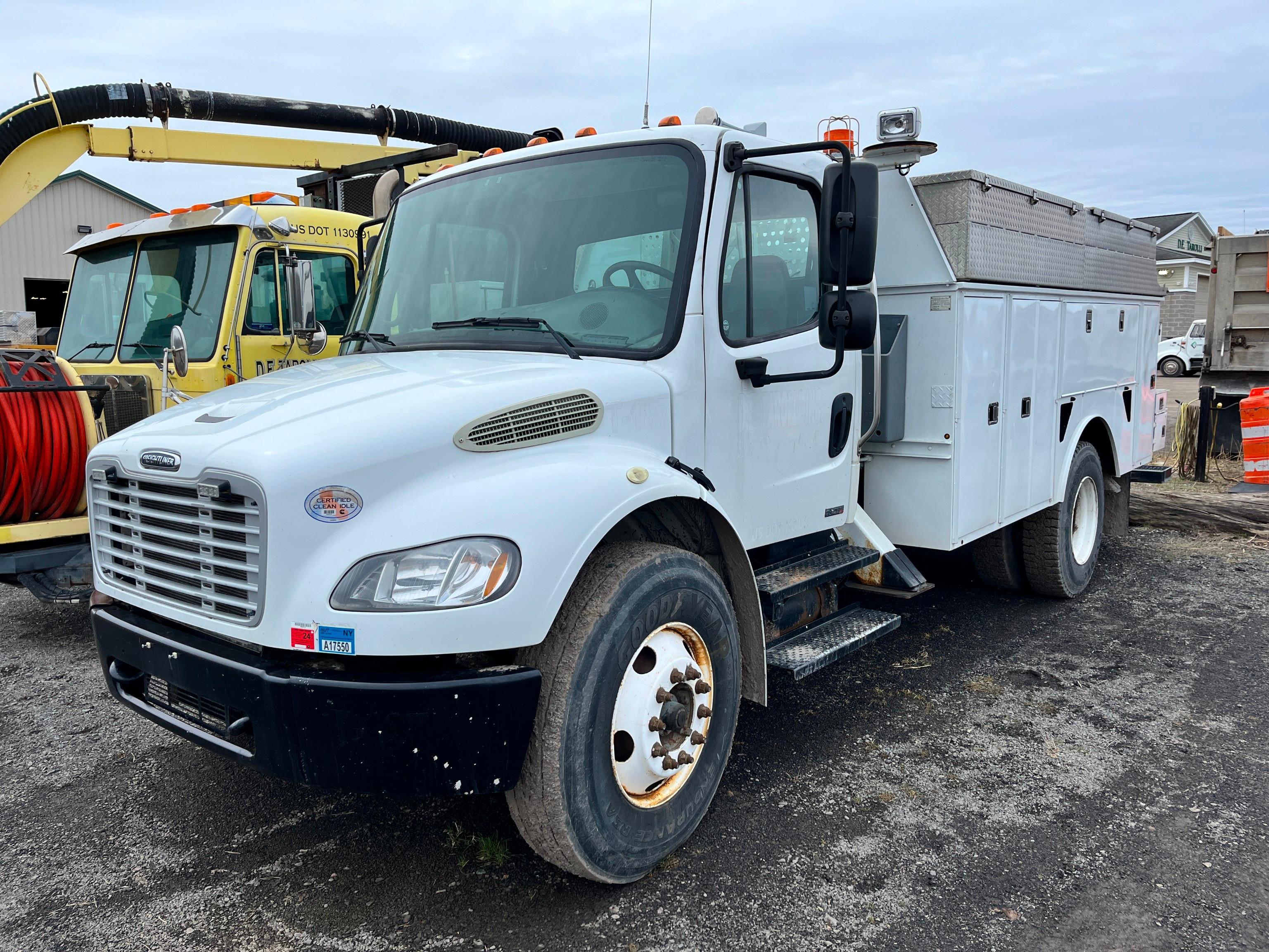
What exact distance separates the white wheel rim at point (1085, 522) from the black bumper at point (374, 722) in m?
5.09

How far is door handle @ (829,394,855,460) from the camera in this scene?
4227mm

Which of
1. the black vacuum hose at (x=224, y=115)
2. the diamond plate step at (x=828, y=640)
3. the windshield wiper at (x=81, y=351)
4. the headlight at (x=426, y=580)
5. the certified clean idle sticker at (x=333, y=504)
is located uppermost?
the black vacuum hose at (x=224, y=115)

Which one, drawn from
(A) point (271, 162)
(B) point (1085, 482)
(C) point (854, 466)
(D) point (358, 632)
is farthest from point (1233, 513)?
(A) point (271, 162)

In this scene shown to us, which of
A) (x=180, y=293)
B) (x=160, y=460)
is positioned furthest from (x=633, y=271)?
(x=180, y=293)

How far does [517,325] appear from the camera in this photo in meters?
3.53

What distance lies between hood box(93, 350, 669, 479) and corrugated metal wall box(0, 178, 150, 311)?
2434 centimetres

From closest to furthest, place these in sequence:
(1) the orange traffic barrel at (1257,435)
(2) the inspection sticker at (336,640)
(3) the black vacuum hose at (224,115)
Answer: (2) the inspection sticker at (336,640) < (3) the black vacuum hose at (224,115) < (1) the orange traffic barrel at (1257,435)

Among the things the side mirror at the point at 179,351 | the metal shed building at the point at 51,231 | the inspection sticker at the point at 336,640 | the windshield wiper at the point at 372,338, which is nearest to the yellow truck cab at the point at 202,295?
the side mirror at the point at 179,351

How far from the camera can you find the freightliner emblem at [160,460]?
2.85 meters

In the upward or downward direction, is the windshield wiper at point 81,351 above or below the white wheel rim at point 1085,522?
above

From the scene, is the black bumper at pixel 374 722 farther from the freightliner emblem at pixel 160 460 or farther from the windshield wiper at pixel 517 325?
the windshield wiper at pixel 517 325

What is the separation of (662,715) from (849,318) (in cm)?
154

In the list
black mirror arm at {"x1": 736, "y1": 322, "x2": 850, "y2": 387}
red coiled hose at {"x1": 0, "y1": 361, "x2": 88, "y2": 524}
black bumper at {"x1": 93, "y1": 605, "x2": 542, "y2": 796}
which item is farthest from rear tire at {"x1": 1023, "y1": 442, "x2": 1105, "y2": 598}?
red coiled hose at {"x1": 0, "y1": 361, "x2": 88, "y2": 524}

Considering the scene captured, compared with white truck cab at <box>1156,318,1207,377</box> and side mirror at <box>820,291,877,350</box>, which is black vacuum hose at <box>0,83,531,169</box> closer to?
→ side mirror at <box>820,291,877,350</box>
